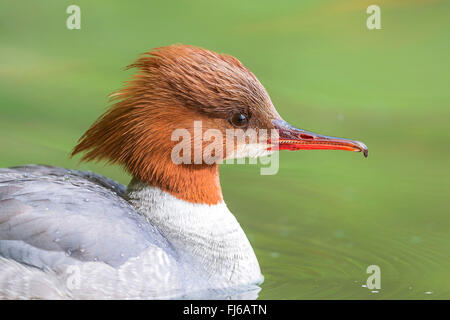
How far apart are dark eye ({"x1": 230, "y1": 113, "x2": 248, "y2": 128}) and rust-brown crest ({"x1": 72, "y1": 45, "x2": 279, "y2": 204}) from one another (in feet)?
0.08

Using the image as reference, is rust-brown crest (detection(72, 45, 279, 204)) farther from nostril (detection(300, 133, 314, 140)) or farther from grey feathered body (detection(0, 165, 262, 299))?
nostril (detection(300, 133, 314, 140))

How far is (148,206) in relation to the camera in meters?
5.04

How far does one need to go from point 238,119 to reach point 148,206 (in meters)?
0.70

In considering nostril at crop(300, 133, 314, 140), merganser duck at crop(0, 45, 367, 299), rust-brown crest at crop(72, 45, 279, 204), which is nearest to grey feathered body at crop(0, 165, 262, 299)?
merganser duck at crop(0, 45, 367, 299)

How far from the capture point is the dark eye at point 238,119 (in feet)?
16.5

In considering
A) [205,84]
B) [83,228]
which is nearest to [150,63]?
[205,84]

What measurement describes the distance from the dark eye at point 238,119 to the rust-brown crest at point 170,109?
0.08 ft

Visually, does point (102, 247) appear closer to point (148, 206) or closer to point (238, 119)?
point (148, 206)

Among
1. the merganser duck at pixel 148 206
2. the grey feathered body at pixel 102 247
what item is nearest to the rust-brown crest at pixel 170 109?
the merganser duck at pixel 148 206

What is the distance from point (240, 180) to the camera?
23.1 ft

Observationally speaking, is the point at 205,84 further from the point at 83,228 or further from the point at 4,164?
the point at 4,164

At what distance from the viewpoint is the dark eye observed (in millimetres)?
5023

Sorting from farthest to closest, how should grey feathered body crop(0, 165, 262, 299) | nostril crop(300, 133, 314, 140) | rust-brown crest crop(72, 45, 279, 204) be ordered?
nostril crop(300, 133, 314, 140) → rust-brown crest crop(72, 45, 279, 204) → grey feathered body crop(0, 165, 262, 299)
